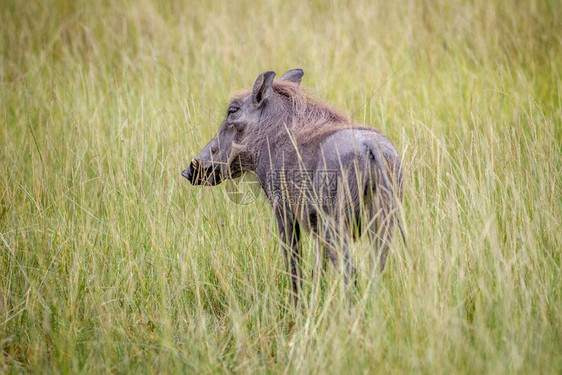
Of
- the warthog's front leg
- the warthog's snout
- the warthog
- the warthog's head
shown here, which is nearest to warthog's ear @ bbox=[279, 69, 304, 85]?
the warthog

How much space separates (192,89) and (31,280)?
284cm

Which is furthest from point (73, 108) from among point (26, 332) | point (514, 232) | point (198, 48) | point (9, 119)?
point (514, 232)

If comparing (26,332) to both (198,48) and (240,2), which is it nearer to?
(198,48)

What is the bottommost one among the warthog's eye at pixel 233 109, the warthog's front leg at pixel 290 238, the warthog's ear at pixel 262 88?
the warthog's front leg at pixel 290 238

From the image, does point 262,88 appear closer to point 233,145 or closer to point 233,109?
point 233,109

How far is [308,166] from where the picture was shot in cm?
314

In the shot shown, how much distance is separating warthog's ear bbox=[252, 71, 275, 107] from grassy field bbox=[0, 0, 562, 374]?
2.41 feet

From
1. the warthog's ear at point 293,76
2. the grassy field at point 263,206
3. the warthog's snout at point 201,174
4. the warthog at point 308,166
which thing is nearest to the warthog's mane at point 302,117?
the warthog at point 308,166

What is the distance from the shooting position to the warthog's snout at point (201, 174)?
3475 millimetres

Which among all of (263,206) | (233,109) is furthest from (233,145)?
(263,206)

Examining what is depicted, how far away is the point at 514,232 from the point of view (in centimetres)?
319

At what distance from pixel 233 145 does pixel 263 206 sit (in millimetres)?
883

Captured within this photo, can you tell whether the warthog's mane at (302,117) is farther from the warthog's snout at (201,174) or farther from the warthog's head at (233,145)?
the warthog's snout at (201,174)

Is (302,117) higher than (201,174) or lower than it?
higher
